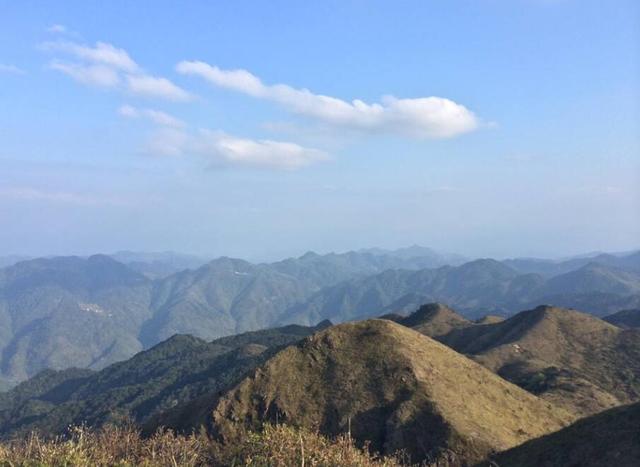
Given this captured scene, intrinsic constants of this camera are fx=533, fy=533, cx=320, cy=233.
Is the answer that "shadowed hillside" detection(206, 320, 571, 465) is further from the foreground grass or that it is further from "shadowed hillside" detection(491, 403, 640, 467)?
the foreground grass

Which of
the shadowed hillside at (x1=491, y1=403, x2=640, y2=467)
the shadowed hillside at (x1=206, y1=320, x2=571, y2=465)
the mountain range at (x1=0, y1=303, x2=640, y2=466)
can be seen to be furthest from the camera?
the shadowed hillside at (x1=206, y1=320, x2=571, y2=465)

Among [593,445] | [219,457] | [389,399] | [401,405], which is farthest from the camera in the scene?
[389,399]

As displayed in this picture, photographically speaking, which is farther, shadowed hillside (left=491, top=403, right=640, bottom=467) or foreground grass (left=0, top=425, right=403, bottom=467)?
shadowed hillside (left=491, top=403, right=640, bottom=467)

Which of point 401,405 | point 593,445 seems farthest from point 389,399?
point 593,445

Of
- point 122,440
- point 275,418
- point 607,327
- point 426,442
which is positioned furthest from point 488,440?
point 607,327

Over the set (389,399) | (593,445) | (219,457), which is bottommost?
(389,399)

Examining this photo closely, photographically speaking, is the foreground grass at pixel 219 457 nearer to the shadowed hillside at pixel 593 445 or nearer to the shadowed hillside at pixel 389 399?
the shadowed hillside at pixel 593 445

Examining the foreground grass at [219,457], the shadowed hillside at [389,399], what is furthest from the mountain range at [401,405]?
the foreground grass at [219,457]

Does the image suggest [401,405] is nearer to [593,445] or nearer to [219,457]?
[219,457]

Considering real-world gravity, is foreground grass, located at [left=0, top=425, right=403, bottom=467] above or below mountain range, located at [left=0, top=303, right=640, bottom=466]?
above

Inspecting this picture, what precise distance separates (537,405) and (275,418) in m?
32.3

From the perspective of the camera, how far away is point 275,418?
59500 mm

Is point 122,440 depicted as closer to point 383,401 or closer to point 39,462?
point 39,462

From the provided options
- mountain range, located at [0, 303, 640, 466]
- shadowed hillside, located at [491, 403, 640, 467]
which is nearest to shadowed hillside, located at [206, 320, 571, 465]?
mountain range, located at [0, 303, 640, 466]
